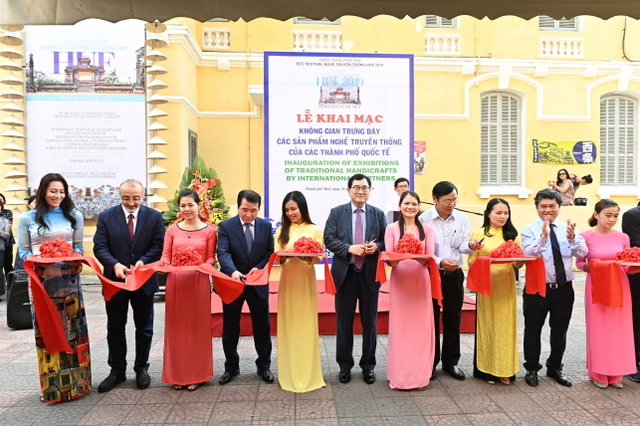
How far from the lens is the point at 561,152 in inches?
470

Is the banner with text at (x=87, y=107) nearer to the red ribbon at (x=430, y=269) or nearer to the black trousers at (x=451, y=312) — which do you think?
the red ribbon at (x=430, y=269)

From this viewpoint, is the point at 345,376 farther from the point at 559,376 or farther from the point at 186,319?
the point at 559,376

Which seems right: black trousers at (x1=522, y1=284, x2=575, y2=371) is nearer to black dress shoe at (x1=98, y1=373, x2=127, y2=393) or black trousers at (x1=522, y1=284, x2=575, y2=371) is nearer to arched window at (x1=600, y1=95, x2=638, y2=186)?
black dress shoe at (x1=98, y1=373, x2=127, y2=393)

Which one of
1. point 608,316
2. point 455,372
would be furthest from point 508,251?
point 455,372

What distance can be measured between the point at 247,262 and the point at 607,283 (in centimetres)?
294

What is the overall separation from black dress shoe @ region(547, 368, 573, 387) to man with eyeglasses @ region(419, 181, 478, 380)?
73cm

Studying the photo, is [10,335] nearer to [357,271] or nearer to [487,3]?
[357,271]

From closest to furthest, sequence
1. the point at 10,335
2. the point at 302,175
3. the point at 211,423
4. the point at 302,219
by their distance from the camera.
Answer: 1. the point at 211,423
2. the point at 302,219
3. the point at 10,335
4. the point at 302,175

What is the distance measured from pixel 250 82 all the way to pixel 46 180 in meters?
8.04

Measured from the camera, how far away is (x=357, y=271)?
4.35 m

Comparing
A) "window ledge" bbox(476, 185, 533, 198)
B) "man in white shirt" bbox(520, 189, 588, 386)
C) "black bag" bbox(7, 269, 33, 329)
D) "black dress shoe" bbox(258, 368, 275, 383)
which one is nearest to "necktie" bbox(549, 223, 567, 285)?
"man in white shirt" bbox(520, 189, 588, 386)

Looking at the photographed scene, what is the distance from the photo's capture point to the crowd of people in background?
13.5 feet

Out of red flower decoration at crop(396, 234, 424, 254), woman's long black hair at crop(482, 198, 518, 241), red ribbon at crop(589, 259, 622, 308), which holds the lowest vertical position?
red ribbon at crop(589, 259, 622, 308)

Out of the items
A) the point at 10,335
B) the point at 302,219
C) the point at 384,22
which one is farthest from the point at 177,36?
the point at 302,219
